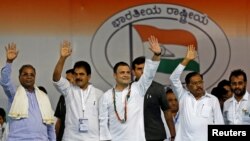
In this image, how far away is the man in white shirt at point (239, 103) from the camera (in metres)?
8.58

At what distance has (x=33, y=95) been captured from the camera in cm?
810

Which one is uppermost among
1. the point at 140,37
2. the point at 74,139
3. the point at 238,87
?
the point at 140,37

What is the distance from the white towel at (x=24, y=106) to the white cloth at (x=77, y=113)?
200mm

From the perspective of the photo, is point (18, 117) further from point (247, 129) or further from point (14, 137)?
point (247, 129)

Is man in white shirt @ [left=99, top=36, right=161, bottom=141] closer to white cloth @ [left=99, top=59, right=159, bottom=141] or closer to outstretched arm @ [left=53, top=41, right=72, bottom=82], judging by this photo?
white cloth @ [left=99, top=59, right=159, bottom=141]

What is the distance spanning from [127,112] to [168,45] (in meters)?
1.73

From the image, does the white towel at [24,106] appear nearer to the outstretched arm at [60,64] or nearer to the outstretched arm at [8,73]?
the outstretched arm at [8,73]

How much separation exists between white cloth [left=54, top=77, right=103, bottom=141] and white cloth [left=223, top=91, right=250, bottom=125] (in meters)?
1.43

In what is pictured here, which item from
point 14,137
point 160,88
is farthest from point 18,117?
point 160,88

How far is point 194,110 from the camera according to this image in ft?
27.6

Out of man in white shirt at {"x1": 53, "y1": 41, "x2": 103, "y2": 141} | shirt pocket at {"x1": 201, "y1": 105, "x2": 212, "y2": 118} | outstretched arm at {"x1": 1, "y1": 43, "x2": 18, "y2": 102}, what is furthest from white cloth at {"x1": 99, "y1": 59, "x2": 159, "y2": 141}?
outstretched arm at {"x1": 1, "y1": 43, "x2": 18, "y2": 102}

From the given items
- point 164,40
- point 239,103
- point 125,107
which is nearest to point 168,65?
point 164,40

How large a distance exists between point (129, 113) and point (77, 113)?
1.76 ft

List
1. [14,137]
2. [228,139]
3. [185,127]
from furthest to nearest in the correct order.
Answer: [185,127]
[14,137]
[228,139]
